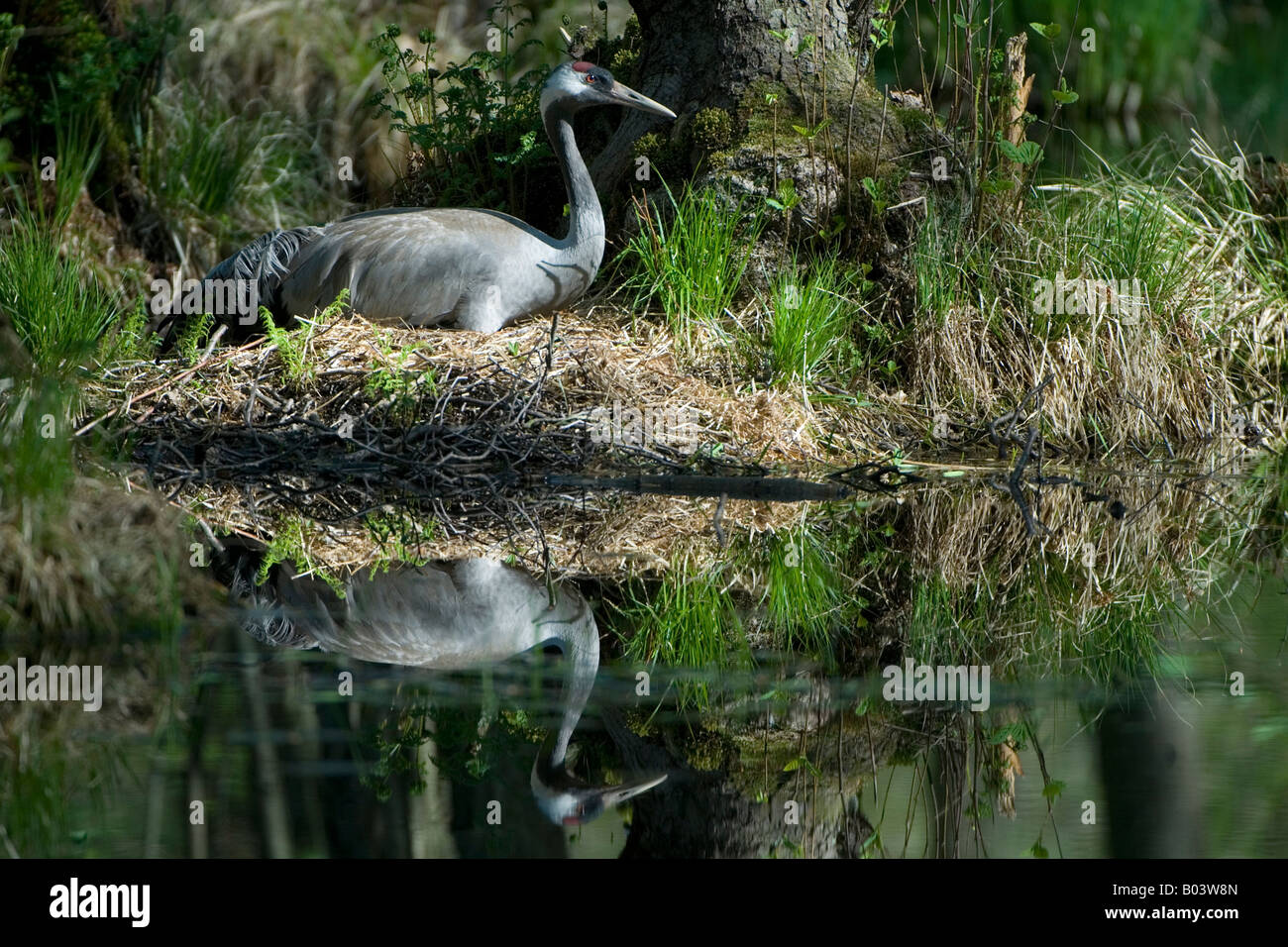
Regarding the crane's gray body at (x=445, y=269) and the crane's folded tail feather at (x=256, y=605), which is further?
the crane's gray body at (x=445, y=269)

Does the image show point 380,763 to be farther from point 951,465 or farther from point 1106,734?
point 951,465

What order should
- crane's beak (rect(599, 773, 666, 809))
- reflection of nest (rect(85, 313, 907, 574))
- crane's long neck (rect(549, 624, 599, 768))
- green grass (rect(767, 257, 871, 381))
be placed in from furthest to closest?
green grass (rect(767, 257, 871, 381)) → reflection of nest (rect(85, 313, 907, 574)) → crane's long neck (rect(549, 624, 599, 768)) → crane's beak (rect(599, 773, 666, 809))

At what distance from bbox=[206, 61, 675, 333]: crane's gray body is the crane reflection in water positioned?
2.67 meters

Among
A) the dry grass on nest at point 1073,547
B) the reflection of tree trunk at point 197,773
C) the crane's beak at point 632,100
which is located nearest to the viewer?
the reflection of tree trunk at point 197,773

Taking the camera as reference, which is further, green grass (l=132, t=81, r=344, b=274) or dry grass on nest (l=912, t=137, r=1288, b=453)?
green grass (l=132, t=81, r=344, b=274)

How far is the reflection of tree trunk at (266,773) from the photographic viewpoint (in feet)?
8.96

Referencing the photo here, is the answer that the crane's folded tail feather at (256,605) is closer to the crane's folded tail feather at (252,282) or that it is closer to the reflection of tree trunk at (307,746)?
the reflection of tree trunk at (307,746)

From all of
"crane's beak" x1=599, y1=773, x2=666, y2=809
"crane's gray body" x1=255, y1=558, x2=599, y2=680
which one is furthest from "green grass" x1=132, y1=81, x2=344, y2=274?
"crane's beak" x1=599, y1=773, x2=666, y2=809

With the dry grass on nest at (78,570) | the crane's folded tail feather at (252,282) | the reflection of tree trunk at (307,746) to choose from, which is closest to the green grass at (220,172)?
the crane's folded tail feather at (252,282)

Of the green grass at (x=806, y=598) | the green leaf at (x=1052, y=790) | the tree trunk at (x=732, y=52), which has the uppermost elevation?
the tree trunk at (x=732, y=52)

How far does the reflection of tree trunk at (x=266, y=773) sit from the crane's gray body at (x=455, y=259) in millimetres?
3739

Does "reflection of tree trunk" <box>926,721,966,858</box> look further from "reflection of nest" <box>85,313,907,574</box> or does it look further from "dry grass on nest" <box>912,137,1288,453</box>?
"dry grass on nest" <box>912,137,1288,453</box>

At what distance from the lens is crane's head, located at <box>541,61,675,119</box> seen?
756 centimetres

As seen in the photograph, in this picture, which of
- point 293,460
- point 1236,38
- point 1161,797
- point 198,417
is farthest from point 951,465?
point 1236,38
